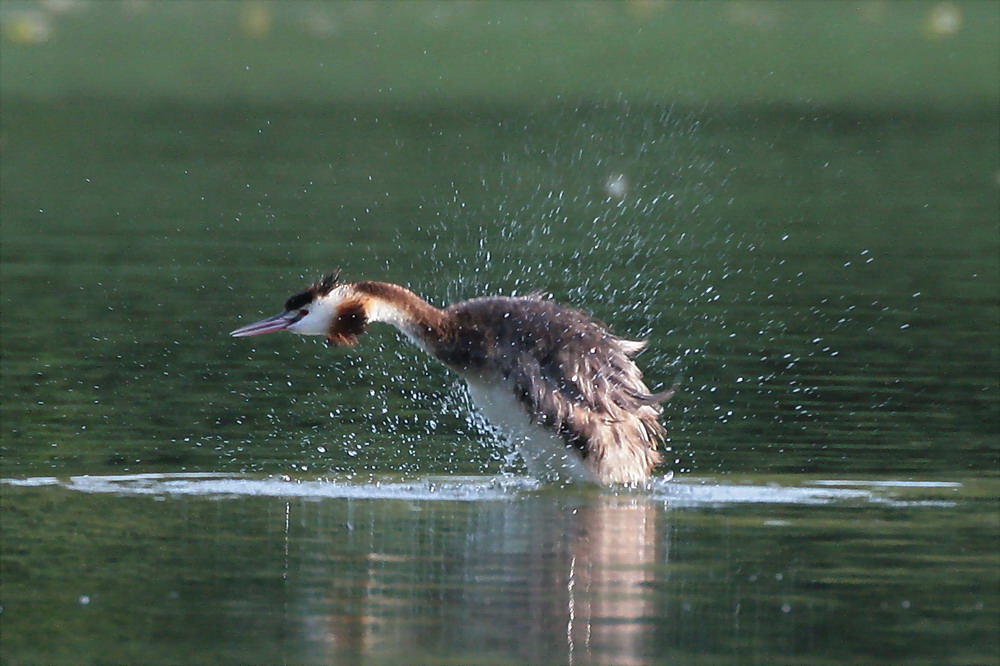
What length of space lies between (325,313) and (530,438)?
1.52 meters

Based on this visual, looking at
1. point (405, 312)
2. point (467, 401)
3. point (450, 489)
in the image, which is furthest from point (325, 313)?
point (467, 401)

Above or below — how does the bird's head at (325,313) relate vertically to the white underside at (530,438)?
above


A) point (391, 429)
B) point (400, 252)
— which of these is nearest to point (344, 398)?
point (391, 429)

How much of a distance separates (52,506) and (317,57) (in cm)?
2596

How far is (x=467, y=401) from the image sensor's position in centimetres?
1520

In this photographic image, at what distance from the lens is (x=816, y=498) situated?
41.0 feet

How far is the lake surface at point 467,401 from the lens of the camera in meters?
9.95

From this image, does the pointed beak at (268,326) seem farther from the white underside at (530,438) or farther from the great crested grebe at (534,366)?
the white underside at (530,438)

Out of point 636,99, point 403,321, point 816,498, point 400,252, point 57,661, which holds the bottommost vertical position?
point 57,661

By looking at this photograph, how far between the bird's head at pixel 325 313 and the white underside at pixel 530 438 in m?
0.88

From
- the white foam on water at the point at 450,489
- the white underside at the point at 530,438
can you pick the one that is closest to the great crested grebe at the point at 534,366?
the white underside at the point at 530,438

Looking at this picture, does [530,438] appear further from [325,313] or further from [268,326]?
[268,326]

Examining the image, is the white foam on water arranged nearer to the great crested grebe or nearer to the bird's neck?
the great crested grebe

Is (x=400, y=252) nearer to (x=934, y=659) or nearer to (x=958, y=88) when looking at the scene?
(x=934, y=659)
